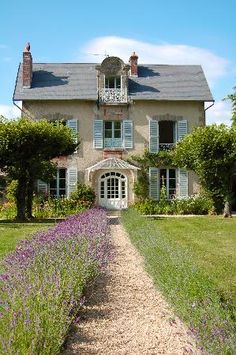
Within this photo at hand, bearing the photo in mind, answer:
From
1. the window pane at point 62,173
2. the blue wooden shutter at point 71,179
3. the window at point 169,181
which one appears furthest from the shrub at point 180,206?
the window pane at point 62,173

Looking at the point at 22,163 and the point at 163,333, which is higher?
the point at 22,163

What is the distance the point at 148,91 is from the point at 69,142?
7309 mm

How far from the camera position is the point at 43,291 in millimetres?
4281

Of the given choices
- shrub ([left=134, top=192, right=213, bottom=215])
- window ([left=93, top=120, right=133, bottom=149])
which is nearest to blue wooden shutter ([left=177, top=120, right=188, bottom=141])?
window ([left=93, top=120, right=133, bottom=149])

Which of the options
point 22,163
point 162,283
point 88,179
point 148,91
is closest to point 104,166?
point 88,179

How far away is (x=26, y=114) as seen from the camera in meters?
23.3

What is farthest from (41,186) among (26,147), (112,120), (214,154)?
(214,154)

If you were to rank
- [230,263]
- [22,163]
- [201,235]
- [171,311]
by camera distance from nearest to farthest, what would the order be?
[171,311] < [230,263] < [201,235] < [22,163]

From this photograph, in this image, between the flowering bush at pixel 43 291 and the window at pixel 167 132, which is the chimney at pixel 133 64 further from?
the flowering bush at pixel 43 291

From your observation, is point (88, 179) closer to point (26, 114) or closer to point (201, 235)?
point (26, 114)

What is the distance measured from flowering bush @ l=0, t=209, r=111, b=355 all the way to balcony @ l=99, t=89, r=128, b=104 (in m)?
16.9

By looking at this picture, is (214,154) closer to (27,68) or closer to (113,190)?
(113,190)

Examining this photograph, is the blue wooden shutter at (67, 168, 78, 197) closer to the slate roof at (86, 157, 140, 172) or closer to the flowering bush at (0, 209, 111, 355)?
the slate roof at (86, 157, 140, 172)

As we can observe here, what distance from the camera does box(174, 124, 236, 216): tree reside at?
60.6 ft
